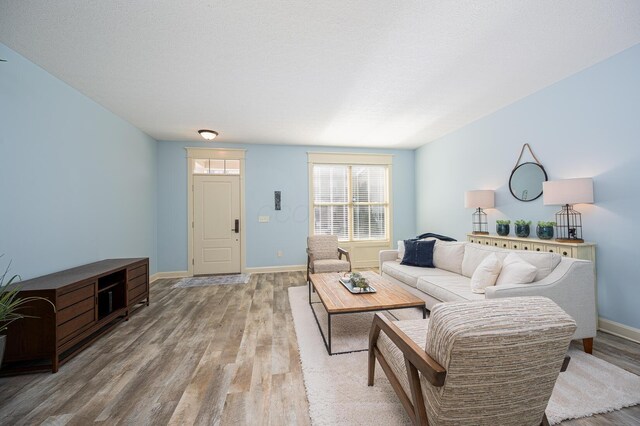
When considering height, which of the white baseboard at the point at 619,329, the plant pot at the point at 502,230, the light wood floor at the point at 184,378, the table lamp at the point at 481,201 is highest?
the table lamp at the point at 481,201

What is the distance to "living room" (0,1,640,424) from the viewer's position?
1.80 metres

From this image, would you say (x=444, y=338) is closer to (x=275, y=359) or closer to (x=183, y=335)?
(x=275, y=359)

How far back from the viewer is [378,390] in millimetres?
1705

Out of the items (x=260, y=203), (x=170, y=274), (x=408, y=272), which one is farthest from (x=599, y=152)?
(x=170, y=274)

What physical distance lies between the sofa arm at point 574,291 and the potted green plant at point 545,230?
0.85 meters

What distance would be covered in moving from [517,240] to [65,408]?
4.49m

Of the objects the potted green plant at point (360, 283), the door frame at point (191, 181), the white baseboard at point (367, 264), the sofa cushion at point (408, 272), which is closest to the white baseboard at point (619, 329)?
the sofa cushion at point (408, 272)

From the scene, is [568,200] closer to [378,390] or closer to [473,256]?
[473,256]

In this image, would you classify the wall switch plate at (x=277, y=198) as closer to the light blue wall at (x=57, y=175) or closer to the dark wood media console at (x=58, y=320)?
the light blue wall at (x=57, y=175)

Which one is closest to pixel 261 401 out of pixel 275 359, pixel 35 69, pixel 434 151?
pixel 275 359

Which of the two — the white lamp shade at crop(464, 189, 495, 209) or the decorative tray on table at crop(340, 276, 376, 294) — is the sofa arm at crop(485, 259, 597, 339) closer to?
the decorative tray on table at crop(340, 276, 376, 294)

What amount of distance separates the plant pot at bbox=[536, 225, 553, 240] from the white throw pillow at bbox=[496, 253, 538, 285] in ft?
2.71

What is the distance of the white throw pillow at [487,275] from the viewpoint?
2438 mm

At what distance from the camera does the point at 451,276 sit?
3.05 m
